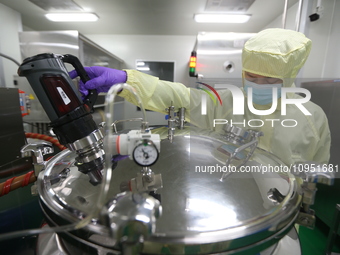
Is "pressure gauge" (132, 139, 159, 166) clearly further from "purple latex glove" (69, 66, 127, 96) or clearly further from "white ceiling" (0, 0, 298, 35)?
"white ceiling" (0, 0, 298, 35)

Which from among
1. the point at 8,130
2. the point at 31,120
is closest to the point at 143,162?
the point at 8,130

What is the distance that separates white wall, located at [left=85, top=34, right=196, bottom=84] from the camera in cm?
390

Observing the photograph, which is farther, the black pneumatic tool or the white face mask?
the white face mask

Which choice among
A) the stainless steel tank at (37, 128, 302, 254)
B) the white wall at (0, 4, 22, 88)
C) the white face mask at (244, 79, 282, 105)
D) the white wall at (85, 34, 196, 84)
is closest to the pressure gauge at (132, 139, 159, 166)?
the stainless steel tank at (37, 128, 302, 254)

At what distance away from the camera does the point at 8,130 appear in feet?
3.59

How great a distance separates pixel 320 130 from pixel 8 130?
71.0 inches

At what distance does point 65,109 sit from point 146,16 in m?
2.87

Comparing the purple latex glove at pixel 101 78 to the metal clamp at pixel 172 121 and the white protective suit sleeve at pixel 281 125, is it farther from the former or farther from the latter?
the metal clamp at pixel 172 121

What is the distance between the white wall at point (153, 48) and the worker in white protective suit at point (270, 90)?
121 inches

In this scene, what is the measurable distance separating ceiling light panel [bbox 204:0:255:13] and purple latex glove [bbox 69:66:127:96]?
7.26 feet

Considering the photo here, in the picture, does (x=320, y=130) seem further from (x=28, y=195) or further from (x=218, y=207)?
(x=28, y=195)

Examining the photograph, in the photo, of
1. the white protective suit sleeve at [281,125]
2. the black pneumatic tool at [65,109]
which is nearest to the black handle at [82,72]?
the black pneumatic tool at [65,109]

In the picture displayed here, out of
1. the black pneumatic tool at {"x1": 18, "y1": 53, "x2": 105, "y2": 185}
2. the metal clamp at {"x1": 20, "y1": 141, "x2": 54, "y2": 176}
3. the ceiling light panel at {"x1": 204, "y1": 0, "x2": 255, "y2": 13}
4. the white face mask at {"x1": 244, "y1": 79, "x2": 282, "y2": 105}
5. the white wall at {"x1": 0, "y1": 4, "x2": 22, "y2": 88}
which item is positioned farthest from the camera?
the white wall at {"x1": 0, "y1": 4, "x2": 22, "y2": 88}

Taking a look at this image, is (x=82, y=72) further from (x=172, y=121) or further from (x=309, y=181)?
(x=309, y=181)
